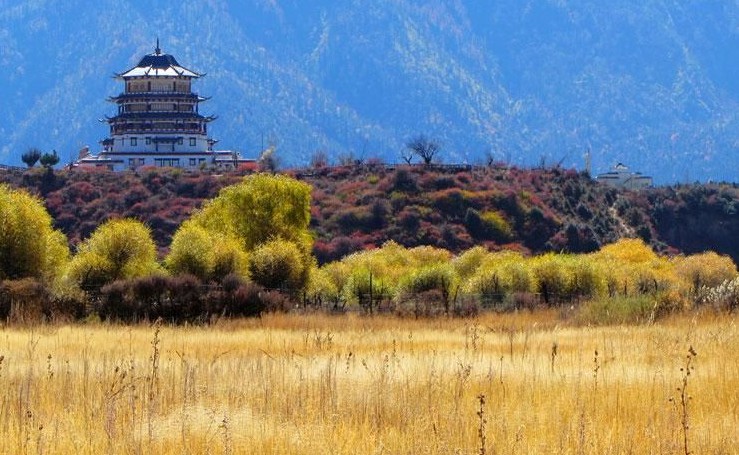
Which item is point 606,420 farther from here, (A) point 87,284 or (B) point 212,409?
(A) point 87,284

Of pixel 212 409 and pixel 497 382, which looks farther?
pixel 497 382

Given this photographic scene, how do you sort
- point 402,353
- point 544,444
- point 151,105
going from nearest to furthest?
point 544,444, point 402,353, point 151,105

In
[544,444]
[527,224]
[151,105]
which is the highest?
[151,105]

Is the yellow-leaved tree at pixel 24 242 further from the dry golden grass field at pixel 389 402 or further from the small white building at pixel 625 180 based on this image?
the small white building at pixel 625 180

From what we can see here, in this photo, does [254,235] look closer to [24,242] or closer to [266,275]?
[266,275]

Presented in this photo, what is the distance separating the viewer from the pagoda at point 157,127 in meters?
129

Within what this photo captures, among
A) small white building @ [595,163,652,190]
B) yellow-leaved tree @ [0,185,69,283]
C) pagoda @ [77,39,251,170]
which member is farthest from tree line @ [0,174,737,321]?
small white building @ [595,163,652,190]

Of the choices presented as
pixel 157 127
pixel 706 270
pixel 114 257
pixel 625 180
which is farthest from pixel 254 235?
pixel 625 180

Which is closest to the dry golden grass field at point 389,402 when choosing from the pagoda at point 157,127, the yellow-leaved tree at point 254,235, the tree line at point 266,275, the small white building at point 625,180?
the tree line at point 266,275

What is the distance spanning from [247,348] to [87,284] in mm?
22342

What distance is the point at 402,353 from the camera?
879 inches

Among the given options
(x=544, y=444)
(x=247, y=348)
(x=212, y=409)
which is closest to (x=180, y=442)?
(x=212, y=409)

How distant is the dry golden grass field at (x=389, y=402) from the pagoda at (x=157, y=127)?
107381mm

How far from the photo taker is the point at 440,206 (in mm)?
102812
